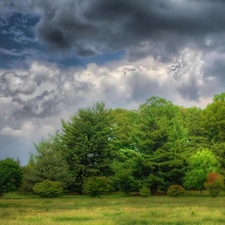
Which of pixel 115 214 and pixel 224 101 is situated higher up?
pixel 224 101

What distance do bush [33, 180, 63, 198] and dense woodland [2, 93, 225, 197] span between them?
83cm

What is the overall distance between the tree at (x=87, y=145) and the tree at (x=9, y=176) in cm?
1247

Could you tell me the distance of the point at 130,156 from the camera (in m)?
70.8

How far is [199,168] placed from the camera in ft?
207

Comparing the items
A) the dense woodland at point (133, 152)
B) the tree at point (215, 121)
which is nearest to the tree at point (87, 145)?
the dense woodland at point (133, 152)

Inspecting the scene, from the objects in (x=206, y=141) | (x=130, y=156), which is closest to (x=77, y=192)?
(x=130, y=156)

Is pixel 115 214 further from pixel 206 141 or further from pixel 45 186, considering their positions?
pixel 206 141

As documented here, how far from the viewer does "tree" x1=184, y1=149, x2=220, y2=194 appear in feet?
205

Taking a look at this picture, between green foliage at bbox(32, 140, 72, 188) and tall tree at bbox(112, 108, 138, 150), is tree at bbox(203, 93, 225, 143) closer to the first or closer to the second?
tall tree at bbox(112, 108, 138, 150)

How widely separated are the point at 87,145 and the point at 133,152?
27.0ft

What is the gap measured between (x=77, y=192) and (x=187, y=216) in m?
46.2

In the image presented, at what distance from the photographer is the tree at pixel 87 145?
7078 cm

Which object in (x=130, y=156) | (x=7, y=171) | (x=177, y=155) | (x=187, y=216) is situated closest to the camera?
(x=187, y=216)

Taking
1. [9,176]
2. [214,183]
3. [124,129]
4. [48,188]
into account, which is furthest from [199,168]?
[9,176]
